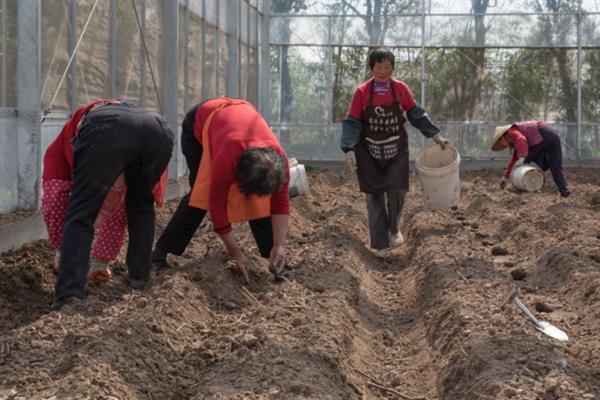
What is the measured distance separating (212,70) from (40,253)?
357 inches

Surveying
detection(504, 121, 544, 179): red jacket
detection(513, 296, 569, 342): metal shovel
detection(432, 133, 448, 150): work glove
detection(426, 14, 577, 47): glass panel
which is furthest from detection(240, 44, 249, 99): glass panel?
detection(513, 296, 569, 342): metal shovel

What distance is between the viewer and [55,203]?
198 inches

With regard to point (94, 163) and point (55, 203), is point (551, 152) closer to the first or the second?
point (55, 203)

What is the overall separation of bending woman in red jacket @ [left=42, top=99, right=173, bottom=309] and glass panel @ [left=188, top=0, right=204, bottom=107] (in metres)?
8.02

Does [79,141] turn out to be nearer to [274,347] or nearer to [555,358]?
[274,347]

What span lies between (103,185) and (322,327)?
1259 mm

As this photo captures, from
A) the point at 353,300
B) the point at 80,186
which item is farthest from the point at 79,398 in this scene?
the point at 353,300

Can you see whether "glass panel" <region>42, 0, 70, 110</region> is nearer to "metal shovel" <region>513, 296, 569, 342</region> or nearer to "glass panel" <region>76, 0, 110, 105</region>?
"glass panel" <region>76, 0, 110, 105</region>

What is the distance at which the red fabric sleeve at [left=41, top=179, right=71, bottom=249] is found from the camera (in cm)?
502

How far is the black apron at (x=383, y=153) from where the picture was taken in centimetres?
772

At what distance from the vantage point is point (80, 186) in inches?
186

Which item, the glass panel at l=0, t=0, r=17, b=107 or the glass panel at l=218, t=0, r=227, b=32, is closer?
the glass panel at l=0, t=0, r=17, b=107

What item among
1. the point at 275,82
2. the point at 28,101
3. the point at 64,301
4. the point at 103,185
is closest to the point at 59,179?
the point at 103,185

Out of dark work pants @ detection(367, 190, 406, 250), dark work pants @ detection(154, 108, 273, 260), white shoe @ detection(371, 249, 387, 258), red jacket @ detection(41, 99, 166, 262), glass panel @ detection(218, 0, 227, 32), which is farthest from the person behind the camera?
glass panel @ detection(218, 0, 227, 32)
